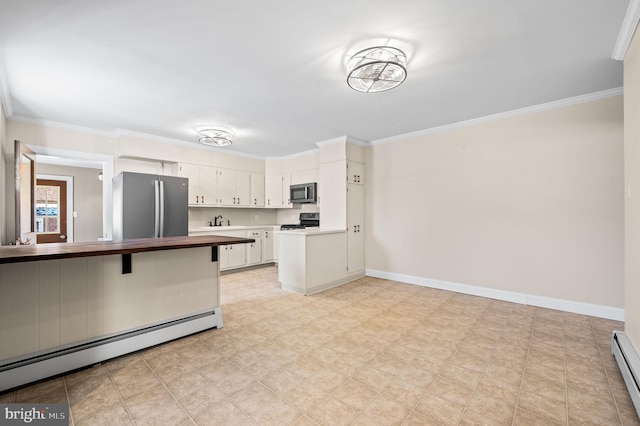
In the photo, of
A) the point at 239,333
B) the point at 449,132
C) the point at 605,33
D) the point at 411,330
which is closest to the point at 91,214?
the point at 239,333

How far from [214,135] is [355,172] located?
93.8 inches

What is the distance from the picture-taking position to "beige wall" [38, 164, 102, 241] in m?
6.23

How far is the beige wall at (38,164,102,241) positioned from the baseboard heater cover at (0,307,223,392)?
5.56m

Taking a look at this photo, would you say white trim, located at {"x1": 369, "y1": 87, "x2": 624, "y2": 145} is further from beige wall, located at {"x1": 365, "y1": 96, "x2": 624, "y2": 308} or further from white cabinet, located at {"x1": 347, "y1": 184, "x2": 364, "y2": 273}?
white cabinet, located at {"x1": 347, "y1": 184, "x2": 364, "y2": 273}

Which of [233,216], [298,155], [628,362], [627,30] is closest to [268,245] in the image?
[233,216]

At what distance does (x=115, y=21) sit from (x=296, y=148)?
12.3 ft

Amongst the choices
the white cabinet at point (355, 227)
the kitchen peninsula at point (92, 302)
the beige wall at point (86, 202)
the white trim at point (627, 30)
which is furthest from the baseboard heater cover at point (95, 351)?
the beige wall at point (86, 202)

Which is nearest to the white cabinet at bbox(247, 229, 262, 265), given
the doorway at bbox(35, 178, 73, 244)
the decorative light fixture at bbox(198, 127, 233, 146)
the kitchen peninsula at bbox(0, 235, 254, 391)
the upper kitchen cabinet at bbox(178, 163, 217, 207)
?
the upper kitchen cabinet at bbox(178, 163, 217, 207)

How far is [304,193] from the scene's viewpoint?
5.57 m

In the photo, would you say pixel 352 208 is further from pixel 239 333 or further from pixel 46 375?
pixel 46 375

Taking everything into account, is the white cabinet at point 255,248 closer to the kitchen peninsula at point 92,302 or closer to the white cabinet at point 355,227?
the white cabinet at point 355,227

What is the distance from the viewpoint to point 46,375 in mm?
1916

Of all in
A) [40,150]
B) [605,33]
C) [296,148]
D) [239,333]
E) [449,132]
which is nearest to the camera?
[605,33]

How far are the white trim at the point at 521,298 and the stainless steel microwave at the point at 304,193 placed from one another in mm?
2046
